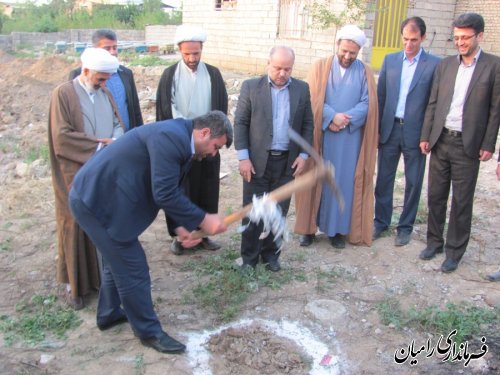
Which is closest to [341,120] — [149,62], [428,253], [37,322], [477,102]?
[477,102]

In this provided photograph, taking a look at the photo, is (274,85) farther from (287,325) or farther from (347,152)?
(287,325)

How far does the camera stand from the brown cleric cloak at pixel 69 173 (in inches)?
131

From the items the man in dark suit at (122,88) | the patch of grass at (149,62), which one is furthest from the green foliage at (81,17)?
the man in dark suit at (122,88)

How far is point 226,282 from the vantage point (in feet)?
12.9

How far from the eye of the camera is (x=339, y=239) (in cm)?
477

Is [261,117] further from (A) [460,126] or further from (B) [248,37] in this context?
(B) [248,37]

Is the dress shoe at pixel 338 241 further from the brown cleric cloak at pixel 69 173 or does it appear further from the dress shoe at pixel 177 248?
the brown cleric cloak at pixel 69 173

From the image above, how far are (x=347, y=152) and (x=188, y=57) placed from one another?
5.34 ft

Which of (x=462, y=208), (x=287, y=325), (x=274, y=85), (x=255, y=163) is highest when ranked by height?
(x=274, y=85)

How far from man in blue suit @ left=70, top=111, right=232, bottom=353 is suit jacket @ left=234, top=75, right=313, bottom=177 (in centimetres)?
105

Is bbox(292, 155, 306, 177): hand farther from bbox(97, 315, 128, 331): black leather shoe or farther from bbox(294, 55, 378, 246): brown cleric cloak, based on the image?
bbox(97, 315, 128, 331): black leather shoe

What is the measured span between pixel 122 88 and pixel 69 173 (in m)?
0.82

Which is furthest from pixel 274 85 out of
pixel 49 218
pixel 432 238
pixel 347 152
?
pixel 49 218

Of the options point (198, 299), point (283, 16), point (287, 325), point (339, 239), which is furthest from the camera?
point (283, 16)
